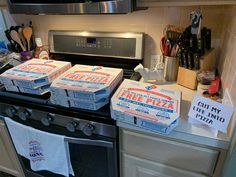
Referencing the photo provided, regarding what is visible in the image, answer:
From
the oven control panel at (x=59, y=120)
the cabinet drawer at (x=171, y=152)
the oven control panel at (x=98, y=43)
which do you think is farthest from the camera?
the oven control panel at (x=98, y=43)

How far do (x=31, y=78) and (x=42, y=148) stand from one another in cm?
41

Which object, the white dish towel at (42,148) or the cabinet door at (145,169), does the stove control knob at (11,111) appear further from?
the cabinet door at (145,169)

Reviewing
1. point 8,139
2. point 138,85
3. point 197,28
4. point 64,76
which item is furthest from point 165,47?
point 8,139

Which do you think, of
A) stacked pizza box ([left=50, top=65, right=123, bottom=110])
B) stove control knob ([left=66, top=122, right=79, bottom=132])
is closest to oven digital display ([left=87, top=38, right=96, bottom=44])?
stacked pizza box ([left=50, top=65, right=123, bottom=110])

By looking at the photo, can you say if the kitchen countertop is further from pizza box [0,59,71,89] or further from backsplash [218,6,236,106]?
pizza box [0,59,71,89]

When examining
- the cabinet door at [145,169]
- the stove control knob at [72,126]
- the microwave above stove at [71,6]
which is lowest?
the cabinet door at [145,169]

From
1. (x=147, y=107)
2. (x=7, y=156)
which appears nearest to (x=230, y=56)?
(x=147, y=107)

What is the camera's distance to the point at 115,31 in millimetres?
1238

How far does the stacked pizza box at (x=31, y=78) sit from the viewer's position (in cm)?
93

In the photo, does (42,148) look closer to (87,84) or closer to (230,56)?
(87,84)

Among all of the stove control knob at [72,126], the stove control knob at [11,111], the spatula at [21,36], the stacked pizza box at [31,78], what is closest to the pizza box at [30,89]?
the stacked pizza box at [31,78]

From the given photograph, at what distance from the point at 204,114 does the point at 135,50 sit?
0.62 metres

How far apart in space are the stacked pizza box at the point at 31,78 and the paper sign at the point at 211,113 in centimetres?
70

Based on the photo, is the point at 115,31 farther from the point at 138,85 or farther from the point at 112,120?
the point at 112,120
